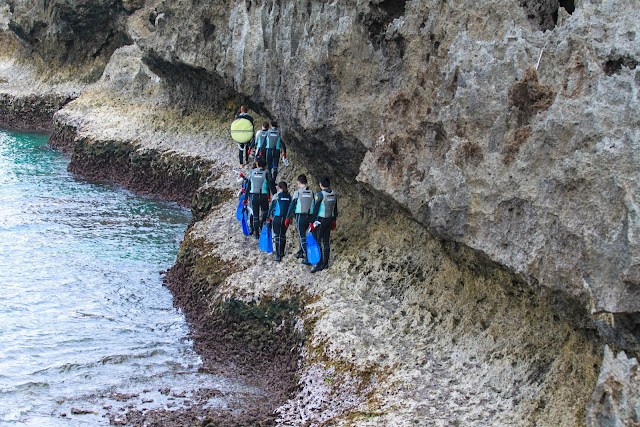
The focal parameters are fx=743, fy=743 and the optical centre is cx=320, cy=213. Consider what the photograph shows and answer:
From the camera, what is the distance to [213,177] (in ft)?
73.5

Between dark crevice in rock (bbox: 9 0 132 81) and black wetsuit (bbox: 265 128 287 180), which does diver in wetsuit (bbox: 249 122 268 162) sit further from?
dark crevice in rock (bbox: 9 0 132 81)

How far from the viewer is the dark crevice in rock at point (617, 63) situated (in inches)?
399

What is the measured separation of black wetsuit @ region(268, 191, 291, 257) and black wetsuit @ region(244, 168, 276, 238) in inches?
36.9

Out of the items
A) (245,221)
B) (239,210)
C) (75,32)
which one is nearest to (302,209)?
(245,221)

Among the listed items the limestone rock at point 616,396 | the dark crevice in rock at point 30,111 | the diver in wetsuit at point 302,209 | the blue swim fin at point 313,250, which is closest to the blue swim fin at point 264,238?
the diver in wetsuit at point 302,209

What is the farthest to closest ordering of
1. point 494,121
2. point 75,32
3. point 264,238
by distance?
1. point 75,32
2. point 264,238
3. point 494,121

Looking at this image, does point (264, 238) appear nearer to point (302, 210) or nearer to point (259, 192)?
point (259, 192)

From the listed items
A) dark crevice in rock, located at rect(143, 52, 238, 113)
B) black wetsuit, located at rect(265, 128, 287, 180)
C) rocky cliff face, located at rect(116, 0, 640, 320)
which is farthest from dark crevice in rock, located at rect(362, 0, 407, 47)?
dark crevice in rock, located at rect(143, 52, 238, 113)

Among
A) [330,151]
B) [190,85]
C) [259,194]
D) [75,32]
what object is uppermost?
[75,32]

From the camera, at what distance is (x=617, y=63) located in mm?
10266

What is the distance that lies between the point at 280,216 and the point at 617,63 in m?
7.85

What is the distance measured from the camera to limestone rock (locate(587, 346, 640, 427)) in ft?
25.1

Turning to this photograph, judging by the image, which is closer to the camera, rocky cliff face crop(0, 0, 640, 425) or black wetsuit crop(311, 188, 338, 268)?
rocky cliff face crop(0, 0, 640, 425)

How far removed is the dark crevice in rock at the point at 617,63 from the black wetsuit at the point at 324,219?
618 centimetres
